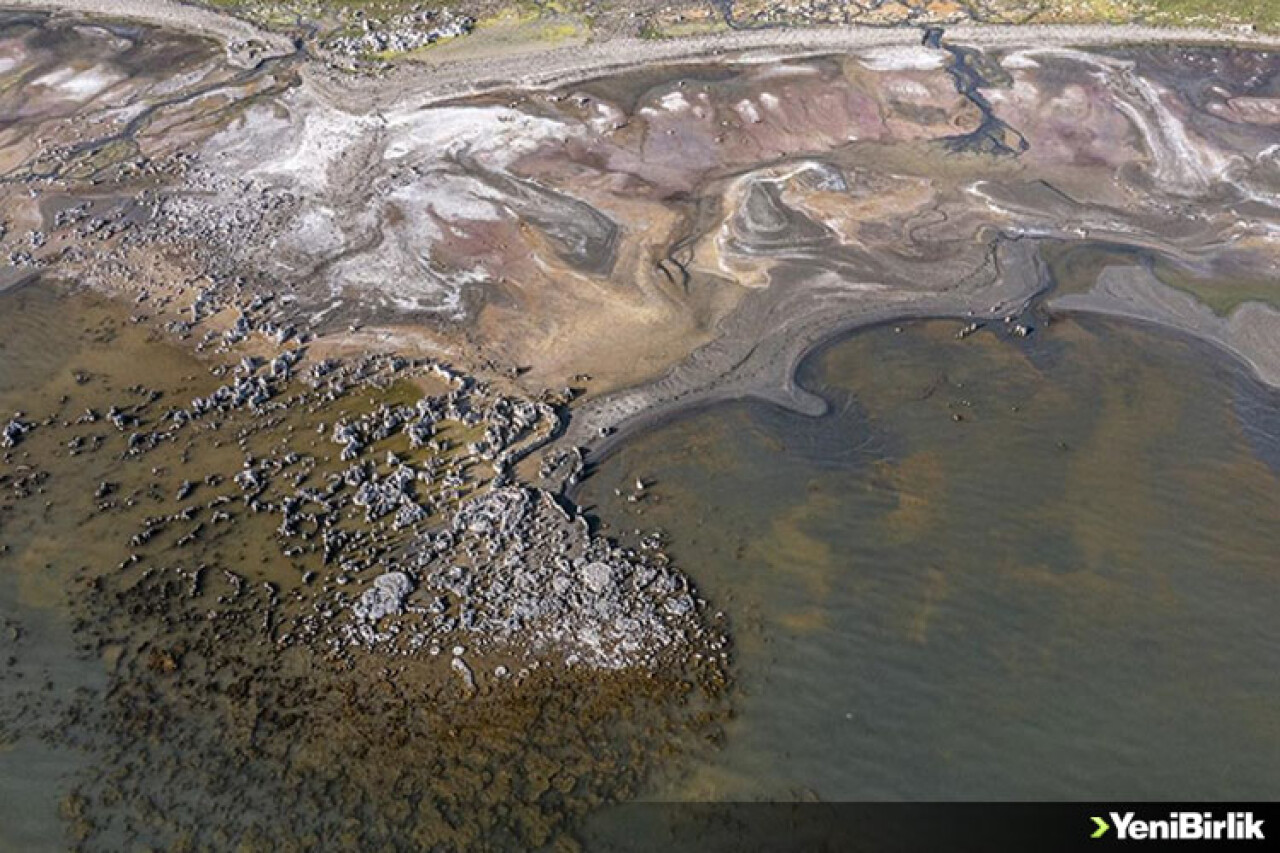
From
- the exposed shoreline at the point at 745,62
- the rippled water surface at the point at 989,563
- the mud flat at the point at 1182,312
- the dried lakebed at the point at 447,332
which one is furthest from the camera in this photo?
the mud flat at the point at 1182,312

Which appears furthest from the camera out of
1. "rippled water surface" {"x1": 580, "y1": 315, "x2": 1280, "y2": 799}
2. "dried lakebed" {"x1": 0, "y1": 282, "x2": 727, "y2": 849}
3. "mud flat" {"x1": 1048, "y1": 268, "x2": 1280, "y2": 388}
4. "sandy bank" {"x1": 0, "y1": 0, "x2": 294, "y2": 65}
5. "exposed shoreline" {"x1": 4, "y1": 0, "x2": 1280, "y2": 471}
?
"sandy bank" {"x1": 0, "y1": 0, "x2": 294, "y2": 65}

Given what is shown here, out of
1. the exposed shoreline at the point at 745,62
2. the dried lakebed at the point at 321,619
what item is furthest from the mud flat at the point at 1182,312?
the dried lakebed at the point at 321,619

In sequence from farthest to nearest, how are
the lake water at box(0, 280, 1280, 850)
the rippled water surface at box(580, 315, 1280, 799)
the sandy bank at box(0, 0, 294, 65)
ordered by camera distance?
the sandy bank at box(0, 0, 294, 65) < the rippled water surface at box(580, 315, 1280, 799) < the lake water at box(0, 280, 1280, 850)

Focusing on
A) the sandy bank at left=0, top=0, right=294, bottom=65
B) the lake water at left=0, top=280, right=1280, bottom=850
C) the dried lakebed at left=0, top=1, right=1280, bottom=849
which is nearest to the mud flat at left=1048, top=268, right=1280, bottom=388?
the dried lakebed at left=0, top=1, right=1280, bottom=849

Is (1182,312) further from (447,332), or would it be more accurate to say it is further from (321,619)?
(321,619)

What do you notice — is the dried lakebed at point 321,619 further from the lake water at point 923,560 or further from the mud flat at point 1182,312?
the mud flat at point 1182,312

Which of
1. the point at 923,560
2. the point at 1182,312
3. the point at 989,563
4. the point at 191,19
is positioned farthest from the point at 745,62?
the point at 989,563

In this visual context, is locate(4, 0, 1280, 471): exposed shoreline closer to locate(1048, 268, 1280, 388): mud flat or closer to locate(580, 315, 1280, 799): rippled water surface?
locate(1048, 268, 1280, 388): mud flat

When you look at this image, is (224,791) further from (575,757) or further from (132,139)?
(132,139)
